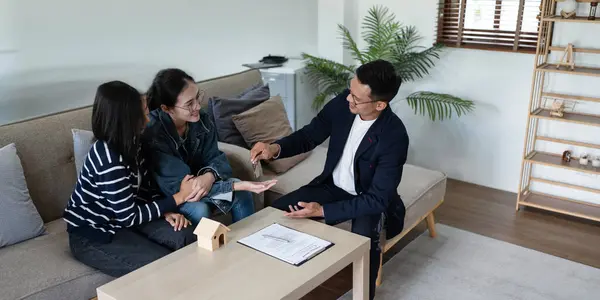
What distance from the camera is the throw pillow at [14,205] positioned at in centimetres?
218

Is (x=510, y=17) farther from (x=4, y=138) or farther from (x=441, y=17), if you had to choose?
(x=4, y=138)

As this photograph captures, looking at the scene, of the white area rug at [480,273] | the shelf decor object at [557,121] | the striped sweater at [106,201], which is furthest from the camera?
the shelf decor object at [557,121]

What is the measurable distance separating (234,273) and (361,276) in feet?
1.76

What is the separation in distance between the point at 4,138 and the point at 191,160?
752 millimetres

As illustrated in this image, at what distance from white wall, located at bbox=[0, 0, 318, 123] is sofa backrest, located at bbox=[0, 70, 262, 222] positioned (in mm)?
423

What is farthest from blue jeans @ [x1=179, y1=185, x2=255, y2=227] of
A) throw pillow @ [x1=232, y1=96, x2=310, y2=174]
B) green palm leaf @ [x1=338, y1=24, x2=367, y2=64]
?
green palm leaf @ [x1=338, y1=24, x2=367, y2=64]

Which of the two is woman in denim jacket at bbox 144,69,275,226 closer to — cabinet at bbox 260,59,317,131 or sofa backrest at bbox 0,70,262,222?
sofa backrest at bbox 0,70,262,222

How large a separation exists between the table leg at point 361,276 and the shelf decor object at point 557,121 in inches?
69.2

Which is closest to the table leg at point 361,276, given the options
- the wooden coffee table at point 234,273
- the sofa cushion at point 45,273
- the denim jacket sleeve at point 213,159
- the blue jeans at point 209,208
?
the wooden coffee table at point 234,273

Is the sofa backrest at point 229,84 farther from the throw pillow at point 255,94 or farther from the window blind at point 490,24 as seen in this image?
the window blind at point 490,24

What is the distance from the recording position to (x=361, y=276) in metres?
2.13

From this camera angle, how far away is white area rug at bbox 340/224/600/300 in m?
2.67

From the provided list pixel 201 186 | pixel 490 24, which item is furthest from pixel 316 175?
pixel 490 24

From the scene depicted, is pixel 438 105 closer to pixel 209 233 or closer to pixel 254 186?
pixel 254 186
